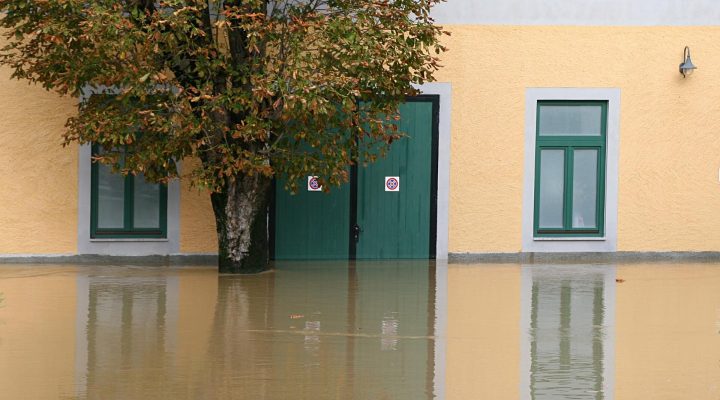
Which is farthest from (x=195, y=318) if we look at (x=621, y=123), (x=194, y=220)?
(x=621, y=123)

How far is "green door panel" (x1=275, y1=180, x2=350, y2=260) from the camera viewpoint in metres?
16.3

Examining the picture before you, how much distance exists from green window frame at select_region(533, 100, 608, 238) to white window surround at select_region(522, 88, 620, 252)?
87 mm

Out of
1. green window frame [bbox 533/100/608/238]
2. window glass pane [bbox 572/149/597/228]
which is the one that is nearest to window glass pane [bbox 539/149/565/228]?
green window frame [bbox 533/100/608/238]

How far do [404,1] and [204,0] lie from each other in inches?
91.5

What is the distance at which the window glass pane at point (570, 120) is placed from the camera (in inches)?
654

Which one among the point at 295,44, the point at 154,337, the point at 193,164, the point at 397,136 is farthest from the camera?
the point at 193,164

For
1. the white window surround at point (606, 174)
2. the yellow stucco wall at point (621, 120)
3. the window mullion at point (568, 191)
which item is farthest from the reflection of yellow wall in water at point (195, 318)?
the window mullion at point (568, 191)

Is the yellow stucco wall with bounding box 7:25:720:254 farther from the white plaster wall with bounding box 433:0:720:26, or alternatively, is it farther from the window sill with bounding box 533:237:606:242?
the window sill with bounding box 533:237:606:242

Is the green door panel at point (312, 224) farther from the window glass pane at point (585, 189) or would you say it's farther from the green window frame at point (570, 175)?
the window glass pane at point (585, 189)

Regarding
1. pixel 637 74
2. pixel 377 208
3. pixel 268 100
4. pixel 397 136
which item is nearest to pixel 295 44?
pixel 268 100

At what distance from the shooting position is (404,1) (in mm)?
14047

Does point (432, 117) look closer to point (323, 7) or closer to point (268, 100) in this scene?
point (323, 7)

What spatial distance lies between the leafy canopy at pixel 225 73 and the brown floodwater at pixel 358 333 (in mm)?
1571

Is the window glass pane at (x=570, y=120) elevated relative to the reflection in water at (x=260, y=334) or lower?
elevated
